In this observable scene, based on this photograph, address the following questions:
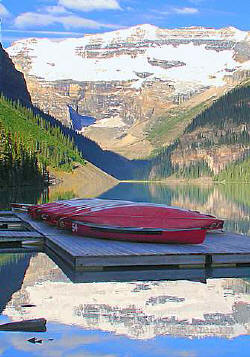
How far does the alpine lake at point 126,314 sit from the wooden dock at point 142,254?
1036mm

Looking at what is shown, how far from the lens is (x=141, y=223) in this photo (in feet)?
96.5

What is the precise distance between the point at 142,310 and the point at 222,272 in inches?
274

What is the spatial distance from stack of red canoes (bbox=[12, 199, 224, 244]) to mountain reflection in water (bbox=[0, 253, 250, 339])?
5.10m

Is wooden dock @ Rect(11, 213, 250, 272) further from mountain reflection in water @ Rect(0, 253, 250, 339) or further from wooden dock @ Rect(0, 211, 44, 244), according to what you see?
wooden dock @ Rect(0, 211, 44, 244)

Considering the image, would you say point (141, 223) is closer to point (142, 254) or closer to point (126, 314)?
point (142, 254)

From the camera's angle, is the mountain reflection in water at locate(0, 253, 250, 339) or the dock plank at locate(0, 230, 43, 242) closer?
the mountain reflection in water at locate(0, 253, 250, 339)

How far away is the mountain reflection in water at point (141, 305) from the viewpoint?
17.4 metres

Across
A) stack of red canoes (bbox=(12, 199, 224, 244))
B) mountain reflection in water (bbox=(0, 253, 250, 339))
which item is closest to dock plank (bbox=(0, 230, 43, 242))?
stack of red canoes (bbox=(12, 199, 224, 244))

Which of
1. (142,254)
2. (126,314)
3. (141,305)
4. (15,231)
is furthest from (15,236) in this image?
(126,314)

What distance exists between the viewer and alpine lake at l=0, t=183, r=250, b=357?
1582 centimetres

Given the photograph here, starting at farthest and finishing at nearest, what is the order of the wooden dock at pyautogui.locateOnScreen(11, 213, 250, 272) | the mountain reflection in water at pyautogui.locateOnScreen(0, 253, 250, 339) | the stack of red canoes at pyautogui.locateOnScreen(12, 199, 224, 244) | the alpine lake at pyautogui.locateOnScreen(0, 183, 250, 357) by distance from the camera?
the stack of red canoes at pyautogui.locateOnScreen(12, 199, 224, 244)
the wooden dock at pyautogui.locateOnScreen(11, 213, 250, 272)
the mountain reflection in water at pyautogui.locateOnScreen(0, 253, 250, 339)
the alpine lake at pyautogui.locateOnScreen(0, 183, 250, 357)

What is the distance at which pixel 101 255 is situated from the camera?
24.9m

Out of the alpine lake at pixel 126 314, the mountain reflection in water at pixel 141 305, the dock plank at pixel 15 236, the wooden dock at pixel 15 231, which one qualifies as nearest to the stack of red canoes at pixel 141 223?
the dock plank at pixel 15 236

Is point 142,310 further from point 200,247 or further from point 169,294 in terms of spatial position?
point 200,247
